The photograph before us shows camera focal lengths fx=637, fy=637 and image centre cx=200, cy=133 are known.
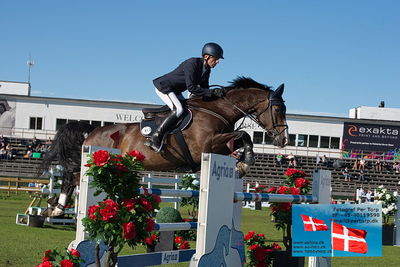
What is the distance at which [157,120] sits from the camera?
7863 millimetres

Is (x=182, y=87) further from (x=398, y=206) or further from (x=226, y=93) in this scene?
(x=398, y=206)

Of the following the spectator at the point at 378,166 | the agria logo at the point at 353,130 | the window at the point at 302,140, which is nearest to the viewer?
the spectator at the point at 378,166

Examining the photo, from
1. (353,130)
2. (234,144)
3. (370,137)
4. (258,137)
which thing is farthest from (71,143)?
(370,137)

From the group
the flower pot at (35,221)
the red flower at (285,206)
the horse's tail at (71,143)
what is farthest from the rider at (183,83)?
the flower pot at (35,221)

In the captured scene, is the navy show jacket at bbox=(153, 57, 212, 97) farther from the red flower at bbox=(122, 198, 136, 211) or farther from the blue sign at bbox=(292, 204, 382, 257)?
the red flower at bbox=(122, 198, 136, 211)

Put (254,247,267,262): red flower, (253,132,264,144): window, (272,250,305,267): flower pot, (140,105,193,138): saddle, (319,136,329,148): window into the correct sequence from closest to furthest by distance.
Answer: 1. (272,250,305,267): flower pot
2. (254,247,267,262): red flower
3. (140,105,193,138): saddle
4. (253,132,264,144): window
5. (319,136,329,148): window

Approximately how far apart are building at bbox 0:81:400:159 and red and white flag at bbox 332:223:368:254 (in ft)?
107

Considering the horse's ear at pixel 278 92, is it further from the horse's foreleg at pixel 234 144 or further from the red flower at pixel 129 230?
the red flower at pixel 129 230

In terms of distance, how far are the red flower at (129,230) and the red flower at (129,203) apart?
0.12 metres

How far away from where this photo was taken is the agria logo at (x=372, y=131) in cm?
4194

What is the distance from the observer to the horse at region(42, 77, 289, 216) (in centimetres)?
752

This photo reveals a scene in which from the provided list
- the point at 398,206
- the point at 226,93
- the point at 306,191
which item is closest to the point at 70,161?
the point at 226,93

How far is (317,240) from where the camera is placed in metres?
5.37

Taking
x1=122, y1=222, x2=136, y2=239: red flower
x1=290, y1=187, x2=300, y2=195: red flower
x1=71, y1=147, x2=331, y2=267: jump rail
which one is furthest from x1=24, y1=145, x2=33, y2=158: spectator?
x1=122, y1=222, x2=136, y2=239: red flower
